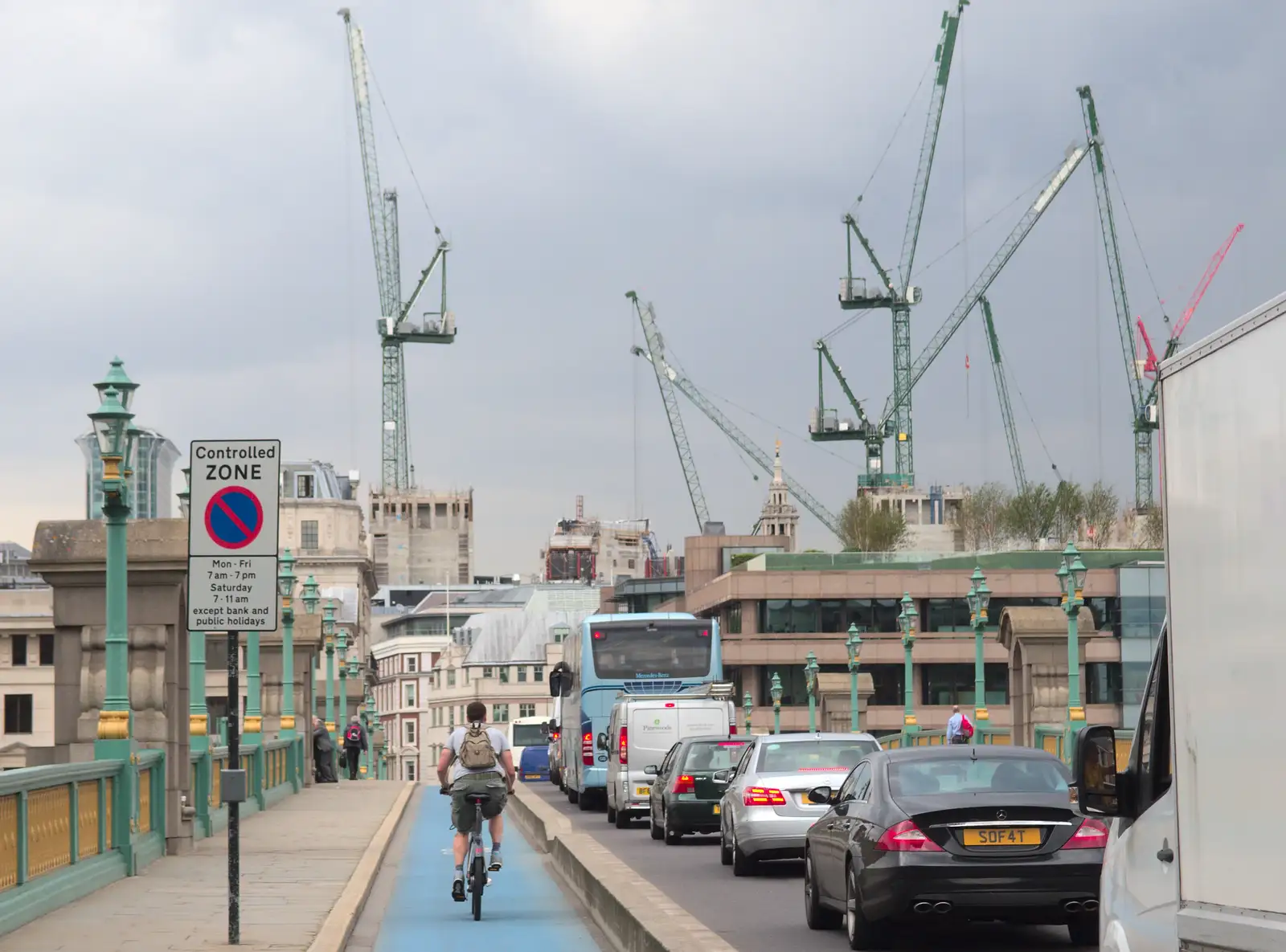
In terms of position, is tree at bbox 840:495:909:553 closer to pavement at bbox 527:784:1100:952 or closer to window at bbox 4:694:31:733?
window at bbox 4:694:31:733

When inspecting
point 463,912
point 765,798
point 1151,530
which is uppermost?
point 1151,530

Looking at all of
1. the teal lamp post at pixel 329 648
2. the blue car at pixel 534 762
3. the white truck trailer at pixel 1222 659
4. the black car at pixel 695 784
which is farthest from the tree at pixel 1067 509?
the white truck trailer at pixel 1222 659

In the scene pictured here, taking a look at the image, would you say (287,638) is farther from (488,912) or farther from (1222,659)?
(1222,659)

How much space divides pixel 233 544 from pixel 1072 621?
24.2m

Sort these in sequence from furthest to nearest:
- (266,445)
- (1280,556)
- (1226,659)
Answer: (266,445) < (1226,659) < (1280,556)

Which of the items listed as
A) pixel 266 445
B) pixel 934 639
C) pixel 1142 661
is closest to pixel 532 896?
pixel 266 445

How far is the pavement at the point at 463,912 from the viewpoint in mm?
15320

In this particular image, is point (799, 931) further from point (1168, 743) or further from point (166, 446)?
point (166, 446)

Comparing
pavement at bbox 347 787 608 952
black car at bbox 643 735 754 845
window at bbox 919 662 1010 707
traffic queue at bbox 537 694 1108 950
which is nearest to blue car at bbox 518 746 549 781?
window at bbox 919 662 1010 707

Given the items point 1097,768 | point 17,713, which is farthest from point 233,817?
point 17,713

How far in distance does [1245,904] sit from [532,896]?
45.7ft

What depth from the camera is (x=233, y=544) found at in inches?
519

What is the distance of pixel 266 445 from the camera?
13.5 m

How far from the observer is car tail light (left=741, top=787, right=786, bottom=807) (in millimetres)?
20797
